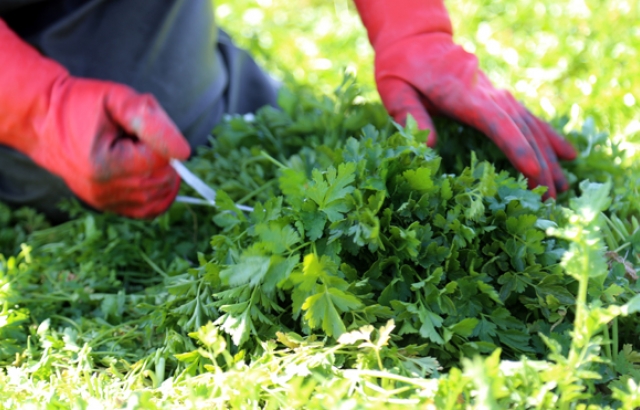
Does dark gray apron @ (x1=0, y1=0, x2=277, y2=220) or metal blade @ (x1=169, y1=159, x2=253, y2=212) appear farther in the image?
dark gray apron @ (x1=0, y1=0, x2=277, y2=220)

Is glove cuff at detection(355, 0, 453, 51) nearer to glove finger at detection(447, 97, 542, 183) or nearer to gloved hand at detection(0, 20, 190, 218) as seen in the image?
glove finger at detection(447, 97, 542, 183)

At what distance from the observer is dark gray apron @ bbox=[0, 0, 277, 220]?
6.15ft

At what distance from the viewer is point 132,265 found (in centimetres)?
178

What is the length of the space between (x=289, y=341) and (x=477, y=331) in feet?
1.19

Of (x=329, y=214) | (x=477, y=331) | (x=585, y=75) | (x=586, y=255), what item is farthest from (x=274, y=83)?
(x=586, y=255)

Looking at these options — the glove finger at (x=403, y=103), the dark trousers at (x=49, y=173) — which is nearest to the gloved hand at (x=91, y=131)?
the dark trousers at (x=49, y=173)

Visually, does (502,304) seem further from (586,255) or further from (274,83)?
(274,83)

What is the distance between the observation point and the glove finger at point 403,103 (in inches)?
62.0

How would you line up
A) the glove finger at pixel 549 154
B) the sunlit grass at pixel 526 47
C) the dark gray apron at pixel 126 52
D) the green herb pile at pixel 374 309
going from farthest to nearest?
the sunlit grass at pixel 526 47, the dark gray apron at pixel 126 52, the glove finger at pixel 549 154, the green herb pile at pixel 374 309

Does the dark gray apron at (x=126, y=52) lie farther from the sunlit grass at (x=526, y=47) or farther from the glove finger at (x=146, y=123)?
the glove finger at (x=146, y=123)

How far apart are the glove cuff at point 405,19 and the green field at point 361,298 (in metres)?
0.18

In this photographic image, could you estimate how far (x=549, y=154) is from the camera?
164cm

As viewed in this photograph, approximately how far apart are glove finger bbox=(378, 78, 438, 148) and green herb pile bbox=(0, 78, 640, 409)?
0.17 meters

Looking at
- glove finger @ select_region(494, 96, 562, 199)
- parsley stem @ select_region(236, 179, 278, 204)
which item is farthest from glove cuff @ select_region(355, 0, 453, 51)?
parsley stem @ select_region(236, 179, 278, 204)
